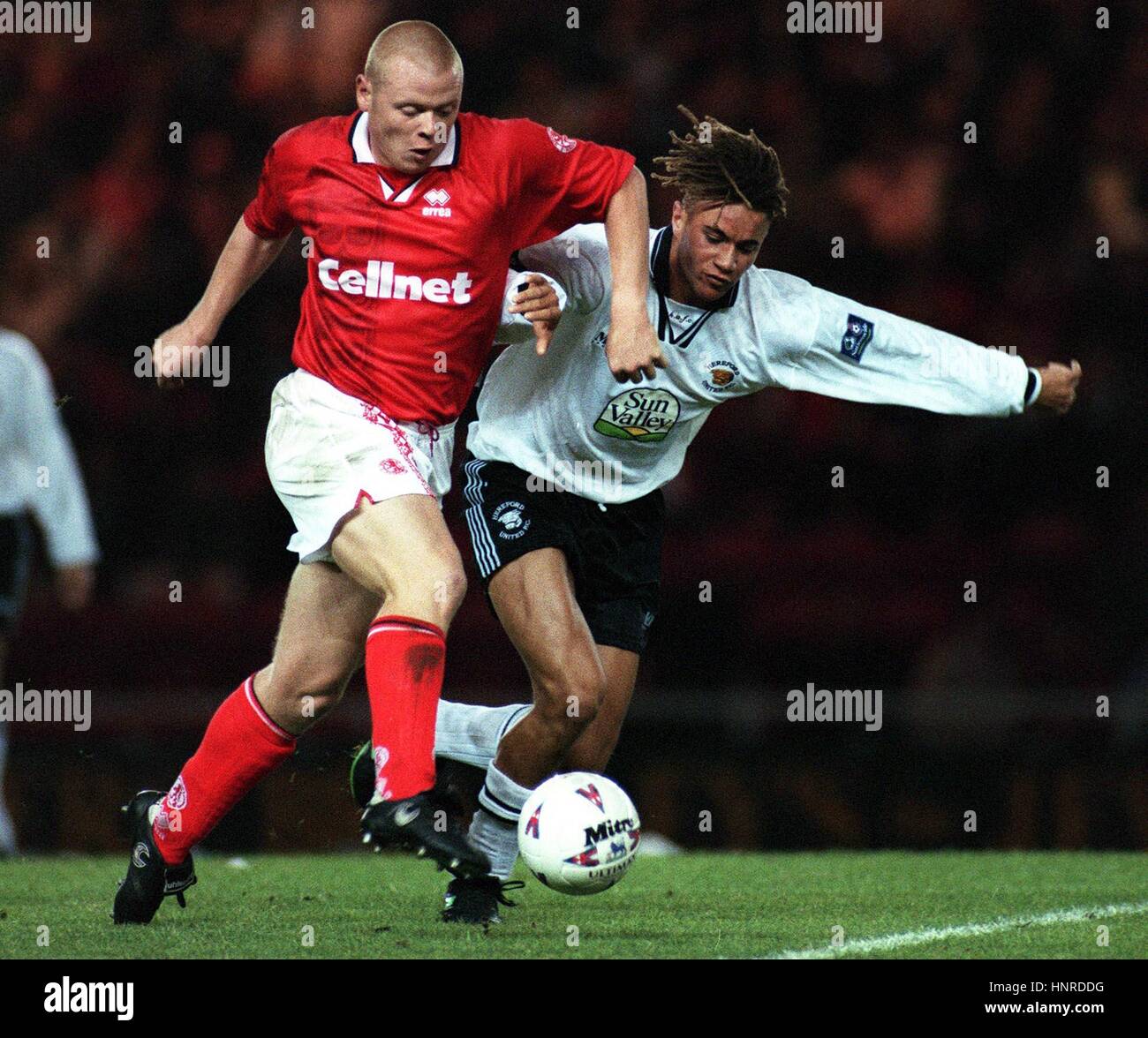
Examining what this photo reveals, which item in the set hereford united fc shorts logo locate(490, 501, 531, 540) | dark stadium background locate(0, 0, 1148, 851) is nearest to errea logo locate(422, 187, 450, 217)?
hereford united fc shorts logo locate(490, 501, 531, 540)

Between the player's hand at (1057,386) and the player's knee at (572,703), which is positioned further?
the player's hand at (1057,386)

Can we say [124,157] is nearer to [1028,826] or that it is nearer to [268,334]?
[268,334]

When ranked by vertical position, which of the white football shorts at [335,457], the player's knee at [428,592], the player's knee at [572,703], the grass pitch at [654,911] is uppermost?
the white football shorts at [335,457]

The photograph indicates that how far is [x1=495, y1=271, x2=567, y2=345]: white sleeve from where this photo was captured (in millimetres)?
4465

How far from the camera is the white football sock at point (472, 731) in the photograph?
201 inches

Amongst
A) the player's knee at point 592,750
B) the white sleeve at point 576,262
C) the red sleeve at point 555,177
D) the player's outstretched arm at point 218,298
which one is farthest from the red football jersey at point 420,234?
the player's knee at point 592,750

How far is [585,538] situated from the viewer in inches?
200

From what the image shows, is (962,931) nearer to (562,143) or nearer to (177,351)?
(562,143)

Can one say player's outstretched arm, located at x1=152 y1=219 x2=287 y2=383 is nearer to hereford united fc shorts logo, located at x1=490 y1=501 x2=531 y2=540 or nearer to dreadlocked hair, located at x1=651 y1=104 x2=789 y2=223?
hereford united fc shorts logo, located at x1=490 y1=501 x2=531 y2=540

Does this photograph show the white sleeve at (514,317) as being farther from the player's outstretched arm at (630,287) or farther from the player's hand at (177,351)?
the player's hand at (177,351)

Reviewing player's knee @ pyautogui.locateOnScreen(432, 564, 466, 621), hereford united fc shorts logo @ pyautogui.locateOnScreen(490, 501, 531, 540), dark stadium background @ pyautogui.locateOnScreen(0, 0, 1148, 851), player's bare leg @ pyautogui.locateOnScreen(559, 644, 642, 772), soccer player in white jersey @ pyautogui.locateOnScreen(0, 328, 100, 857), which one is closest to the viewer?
player's knee @ pyautogui.locateOnScreen(432, 564, 466, 621)

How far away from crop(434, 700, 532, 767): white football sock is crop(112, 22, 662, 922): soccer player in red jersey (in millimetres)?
746

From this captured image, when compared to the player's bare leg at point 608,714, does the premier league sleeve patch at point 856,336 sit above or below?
above

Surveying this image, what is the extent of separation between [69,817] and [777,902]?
3804 millimetres
